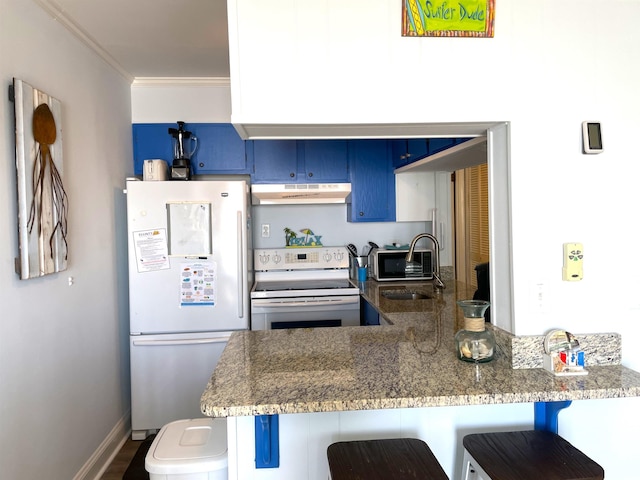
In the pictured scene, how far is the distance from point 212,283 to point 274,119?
1709mm

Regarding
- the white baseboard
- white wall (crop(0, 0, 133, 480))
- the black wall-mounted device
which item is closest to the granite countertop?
the black wall-mounted device

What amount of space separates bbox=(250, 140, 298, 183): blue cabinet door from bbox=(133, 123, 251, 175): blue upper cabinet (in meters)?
0.09

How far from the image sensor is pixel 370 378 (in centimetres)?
132

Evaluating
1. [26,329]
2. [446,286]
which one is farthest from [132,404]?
[446,286]

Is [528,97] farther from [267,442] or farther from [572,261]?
[267,442]

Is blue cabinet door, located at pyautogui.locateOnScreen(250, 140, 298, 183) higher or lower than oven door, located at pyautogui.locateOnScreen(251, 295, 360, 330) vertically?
higher

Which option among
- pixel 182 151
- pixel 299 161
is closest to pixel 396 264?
pixel 299 161

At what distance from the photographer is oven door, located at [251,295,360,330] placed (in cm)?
302

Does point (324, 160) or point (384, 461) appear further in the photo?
point (324, 160)

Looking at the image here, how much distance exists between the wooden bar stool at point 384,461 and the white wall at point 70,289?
1.39m

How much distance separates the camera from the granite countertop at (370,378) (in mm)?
1184

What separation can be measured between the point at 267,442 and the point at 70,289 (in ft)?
5.06

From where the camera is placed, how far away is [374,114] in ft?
4.75

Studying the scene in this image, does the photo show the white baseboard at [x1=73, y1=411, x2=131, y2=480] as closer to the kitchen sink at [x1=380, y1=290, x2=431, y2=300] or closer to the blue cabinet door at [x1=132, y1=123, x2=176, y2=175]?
the blue cabinet door at [x1=132, y1=123, x2=176, y2=175]
